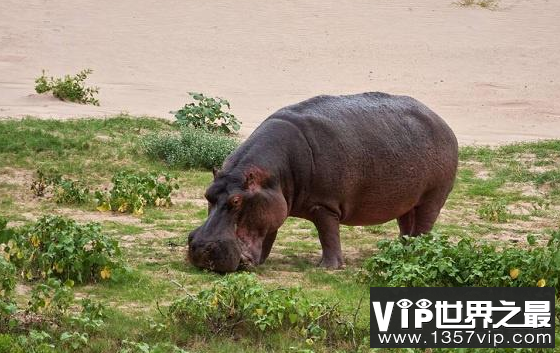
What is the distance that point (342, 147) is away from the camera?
8578 millimetres

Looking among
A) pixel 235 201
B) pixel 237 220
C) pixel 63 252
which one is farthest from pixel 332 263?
pixel 63 252

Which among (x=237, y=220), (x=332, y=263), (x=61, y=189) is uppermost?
(x=237, y=220)

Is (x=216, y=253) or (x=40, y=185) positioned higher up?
(x=216, y=253)

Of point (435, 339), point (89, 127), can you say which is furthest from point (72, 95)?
point (435, 339)

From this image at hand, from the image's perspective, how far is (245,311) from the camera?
6480 millimetres

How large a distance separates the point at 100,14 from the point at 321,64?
23.1 ft

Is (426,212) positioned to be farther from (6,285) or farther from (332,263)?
(6,285)

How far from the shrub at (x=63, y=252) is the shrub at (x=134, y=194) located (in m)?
2.82

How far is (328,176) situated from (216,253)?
1228 mm

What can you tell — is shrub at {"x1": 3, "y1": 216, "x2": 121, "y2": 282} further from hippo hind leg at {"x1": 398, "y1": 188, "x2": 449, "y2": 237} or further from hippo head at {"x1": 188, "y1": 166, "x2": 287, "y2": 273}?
hippo hind leg at {"x1": 398, "y1": 188, "x2": 449, "y2": 237}

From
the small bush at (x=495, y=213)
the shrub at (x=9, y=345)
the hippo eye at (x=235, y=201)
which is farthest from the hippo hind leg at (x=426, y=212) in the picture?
the shrub at (x=9, y=345)

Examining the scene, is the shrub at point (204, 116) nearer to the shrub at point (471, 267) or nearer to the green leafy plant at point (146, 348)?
the shrub at point (471, 267)

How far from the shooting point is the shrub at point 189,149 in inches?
519

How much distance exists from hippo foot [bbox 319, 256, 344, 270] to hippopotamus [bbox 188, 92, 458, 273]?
0.01 m
